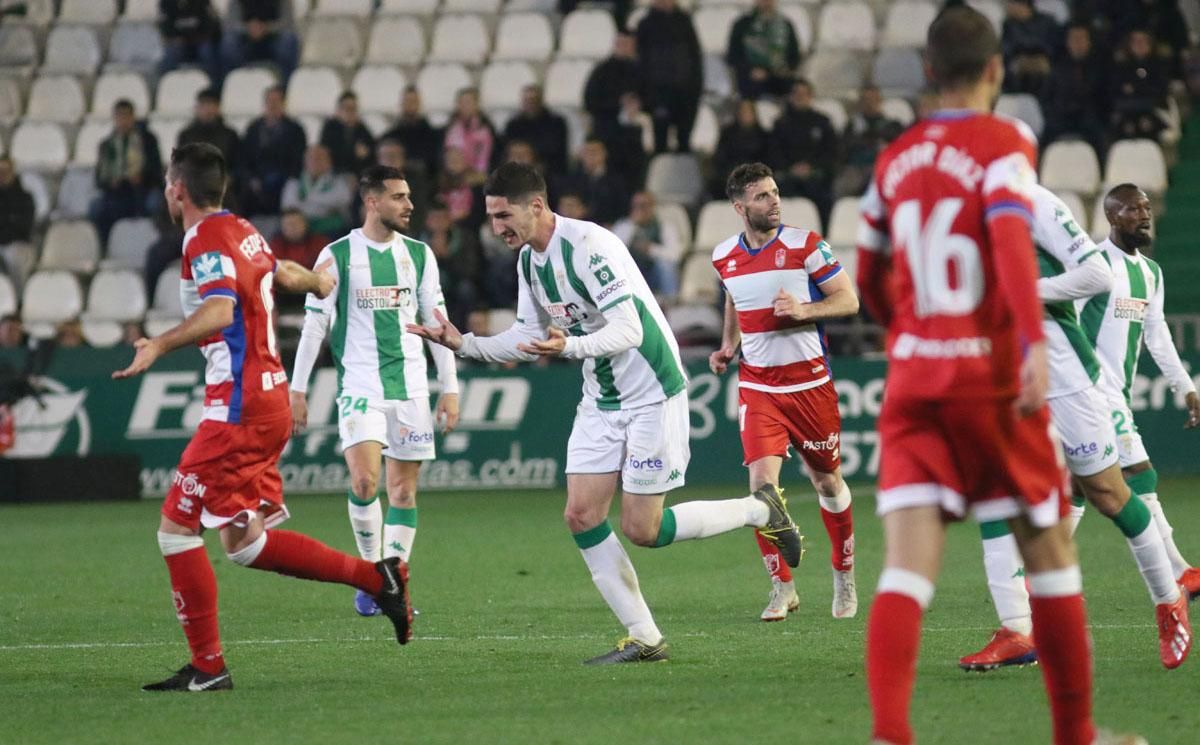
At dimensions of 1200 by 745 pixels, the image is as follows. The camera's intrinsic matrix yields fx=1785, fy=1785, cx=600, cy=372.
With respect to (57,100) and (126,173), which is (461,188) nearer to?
(126,173)

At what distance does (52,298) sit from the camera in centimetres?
2031

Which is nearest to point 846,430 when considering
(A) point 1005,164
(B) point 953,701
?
(B) point 953,701

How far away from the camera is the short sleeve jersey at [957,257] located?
486cm

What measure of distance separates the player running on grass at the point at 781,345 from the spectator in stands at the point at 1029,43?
1047 cm

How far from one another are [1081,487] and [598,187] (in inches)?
458

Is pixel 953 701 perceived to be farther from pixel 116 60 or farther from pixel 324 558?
pixel 116 60

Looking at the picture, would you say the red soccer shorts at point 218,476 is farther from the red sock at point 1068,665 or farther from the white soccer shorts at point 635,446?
the red sock at point 1068,665

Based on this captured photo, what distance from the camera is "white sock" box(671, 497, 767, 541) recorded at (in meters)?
7.88

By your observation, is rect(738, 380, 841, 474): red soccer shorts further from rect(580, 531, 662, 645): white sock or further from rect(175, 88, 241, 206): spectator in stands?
rect(175, 88, 241, 206): spectator in stands

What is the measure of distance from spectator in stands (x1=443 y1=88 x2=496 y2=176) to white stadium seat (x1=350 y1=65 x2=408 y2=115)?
2747 mm

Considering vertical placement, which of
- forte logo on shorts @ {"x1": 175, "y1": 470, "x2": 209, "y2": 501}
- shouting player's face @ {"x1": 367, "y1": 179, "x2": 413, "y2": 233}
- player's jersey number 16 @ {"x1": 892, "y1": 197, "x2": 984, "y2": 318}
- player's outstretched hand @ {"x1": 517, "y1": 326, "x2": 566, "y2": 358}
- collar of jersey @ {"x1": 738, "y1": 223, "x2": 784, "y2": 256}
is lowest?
forte logo on shorts @ {"x1": 175, "y1": 470, "x2": 209, "y2": 501}

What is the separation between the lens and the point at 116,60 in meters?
23.7

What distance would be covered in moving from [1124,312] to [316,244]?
1089cm

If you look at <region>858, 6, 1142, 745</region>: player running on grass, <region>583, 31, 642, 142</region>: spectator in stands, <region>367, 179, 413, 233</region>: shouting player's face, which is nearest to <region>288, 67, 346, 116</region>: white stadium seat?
<region>583, 31, 642, 142</region>: spectator in stands
